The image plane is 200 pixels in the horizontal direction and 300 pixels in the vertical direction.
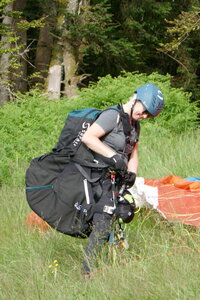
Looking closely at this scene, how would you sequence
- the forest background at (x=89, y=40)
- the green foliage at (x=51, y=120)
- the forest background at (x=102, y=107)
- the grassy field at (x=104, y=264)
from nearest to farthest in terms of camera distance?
the grassy field at (x=104, y=264)
the forest background at (x=102, y=107)
the green foliage at (x=51, y=120)
the forest background at (x=89, y=40)

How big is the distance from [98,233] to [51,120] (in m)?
8.22

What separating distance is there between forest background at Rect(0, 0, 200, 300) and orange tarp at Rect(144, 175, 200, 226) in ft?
0.36

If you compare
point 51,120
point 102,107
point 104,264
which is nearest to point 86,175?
point 104,264

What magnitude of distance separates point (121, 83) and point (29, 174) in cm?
949

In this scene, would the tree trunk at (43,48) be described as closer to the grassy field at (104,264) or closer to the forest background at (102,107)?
the forest background at (102,107)

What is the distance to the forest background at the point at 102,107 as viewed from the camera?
11.7 feet

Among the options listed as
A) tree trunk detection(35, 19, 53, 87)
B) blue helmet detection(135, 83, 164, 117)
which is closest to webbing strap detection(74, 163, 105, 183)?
blue helmet detection(135, 83, 164, 117)

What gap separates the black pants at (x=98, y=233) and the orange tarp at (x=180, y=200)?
1.12 m

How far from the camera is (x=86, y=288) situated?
141 inches

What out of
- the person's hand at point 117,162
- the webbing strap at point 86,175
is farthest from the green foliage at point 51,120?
the person's hand at point 117,162

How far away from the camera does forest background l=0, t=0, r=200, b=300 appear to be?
3.56 m

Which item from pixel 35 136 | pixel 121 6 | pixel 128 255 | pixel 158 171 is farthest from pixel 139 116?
pixel 121 6

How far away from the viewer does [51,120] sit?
39.3 ft

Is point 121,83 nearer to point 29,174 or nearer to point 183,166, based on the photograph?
point 183,166
